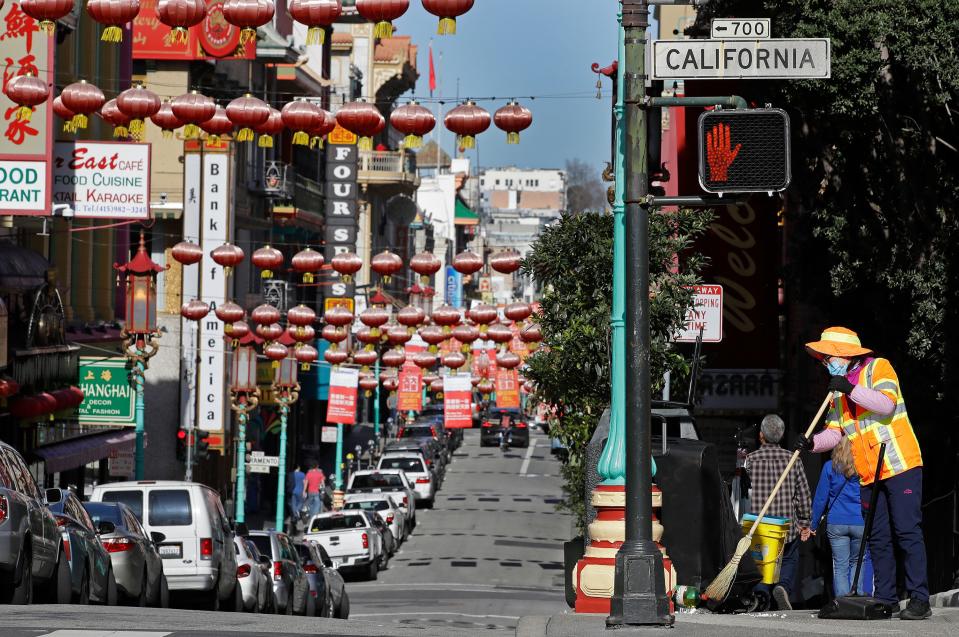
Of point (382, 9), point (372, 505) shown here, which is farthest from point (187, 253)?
A: point (382, 9)

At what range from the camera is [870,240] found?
2136cm

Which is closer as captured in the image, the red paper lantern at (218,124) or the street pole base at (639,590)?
the street pole base at (639,590)

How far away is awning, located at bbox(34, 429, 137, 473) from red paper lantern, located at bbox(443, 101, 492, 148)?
16.6 m

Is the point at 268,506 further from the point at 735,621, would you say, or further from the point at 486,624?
the point at 735,621

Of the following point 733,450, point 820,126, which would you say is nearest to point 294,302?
point 733,450

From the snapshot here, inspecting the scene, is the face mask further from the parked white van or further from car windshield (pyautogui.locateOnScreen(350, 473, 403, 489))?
car windshield (pyautogui.locateOnScreen(350, 473, 403, 489))

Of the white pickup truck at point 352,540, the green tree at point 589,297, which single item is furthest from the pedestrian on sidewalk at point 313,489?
the green tree at point 589,297

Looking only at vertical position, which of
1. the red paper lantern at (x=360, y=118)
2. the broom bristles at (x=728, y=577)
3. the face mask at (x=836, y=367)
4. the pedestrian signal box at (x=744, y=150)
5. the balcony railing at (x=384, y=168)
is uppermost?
the balcony railing at (x=384, y=168)

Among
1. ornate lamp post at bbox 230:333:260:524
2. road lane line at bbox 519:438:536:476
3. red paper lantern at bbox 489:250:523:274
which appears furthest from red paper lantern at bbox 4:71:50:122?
road lane line at bbox 519:438:536:476

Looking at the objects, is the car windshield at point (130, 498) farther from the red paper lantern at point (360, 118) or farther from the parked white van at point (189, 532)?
the red paper lantern at point (360, 118)

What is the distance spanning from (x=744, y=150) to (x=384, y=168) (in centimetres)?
7499

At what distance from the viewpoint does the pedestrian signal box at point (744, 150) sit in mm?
11312

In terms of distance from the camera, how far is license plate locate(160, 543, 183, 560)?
20.7 m

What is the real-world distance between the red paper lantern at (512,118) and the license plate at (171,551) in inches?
251
